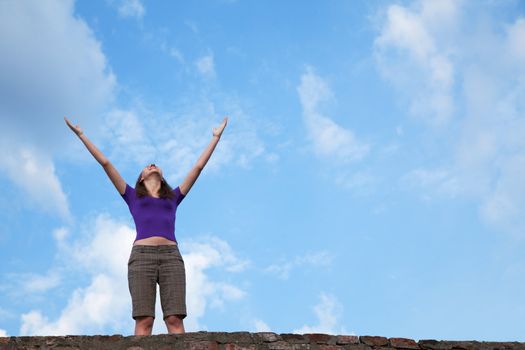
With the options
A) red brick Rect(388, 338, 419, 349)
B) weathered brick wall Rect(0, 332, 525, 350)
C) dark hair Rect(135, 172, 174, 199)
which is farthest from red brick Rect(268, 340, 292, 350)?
dark hair Rect(135, 172, 174, 199)

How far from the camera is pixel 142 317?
8.59 m

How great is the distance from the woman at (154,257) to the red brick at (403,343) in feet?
6.37

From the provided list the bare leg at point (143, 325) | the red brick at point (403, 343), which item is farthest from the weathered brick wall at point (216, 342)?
the bare leg at point (143, 325)

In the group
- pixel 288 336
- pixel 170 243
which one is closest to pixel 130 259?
pixel 170 243

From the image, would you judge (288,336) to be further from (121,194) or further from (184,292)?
(121,194)

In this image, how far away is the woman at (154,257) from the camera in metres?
8.59

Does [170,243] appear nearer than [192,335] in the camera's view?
No

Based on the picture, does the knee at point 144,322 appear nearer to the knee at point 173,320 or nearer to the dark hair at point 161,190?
the knee at point 173,320

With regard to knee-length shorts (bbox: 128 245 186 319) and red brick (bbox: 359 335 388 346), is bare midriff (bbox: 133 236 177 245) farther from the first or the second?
red brick (bbox: 359 335 388 346)

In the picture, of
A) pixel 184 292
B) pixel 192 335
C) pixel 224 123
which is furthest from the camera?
pixel 224 123

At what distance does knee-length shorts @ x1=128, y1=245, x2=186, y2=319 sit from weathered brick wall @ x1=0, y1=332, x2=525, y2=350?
47 cm

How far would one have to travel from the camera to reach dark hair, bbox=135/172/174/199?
9062mm

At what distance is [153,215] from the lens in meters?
8.85

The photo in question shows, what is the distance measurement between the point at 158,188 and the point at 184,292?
1.09 m
